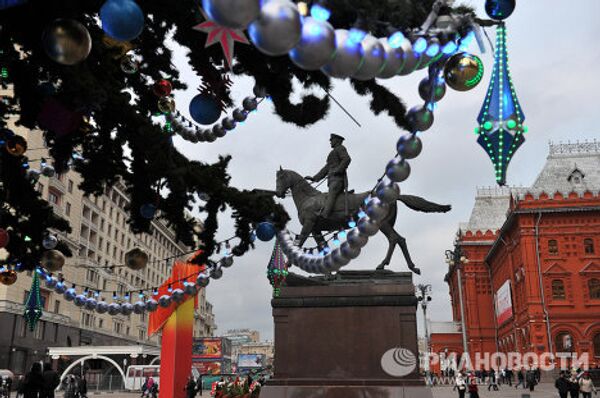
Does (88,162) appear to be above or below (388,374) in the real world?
above

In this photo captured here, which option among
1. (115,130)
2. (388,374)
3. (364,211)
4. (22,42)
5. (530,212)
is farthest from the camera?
(530,212)

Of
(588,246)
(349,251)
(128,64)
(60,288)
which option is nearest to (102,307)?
(60,288)

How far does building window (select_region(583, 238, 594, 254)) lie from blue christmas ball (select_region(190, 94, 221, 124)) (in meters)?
46.5

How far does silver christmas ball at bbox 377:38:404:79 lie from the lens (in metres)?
2.94

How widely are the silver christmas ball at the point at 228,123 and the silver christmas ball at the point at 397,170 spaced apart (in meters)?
2.30

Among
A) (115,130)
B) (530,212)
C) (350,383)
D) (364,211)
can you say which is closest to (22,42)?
(115,130)

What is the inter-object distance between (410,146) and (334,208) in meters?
7.92

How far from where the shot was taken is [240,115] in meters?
5.78

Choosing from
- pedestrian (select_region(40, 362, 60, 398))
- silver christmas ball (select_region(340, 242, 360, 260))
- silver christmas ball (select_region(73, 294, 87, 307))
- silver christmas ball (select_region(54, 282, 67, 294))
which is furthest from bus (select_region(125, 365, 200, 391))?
silver christmas ball (select_region(340, 242, 360, 260))

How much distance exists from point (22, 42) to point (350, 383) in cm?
846

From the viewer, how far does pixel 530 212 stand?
45406 mm

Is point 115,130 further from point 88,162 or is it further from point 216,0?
point 216,0

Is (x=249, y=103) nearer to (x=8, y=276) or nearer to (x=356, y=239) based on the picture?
(x=356, y=239)

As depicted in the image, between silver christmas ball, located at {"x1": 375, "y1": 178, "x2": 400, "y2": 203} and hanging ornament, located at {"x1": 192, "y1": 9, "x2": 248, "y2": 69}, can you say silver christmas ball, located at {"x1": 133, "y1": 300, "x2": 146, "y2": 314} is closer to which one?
silver christmas ball, located at {"x1": 375, "y1": 178, "x2": 400, "y2": 203}
